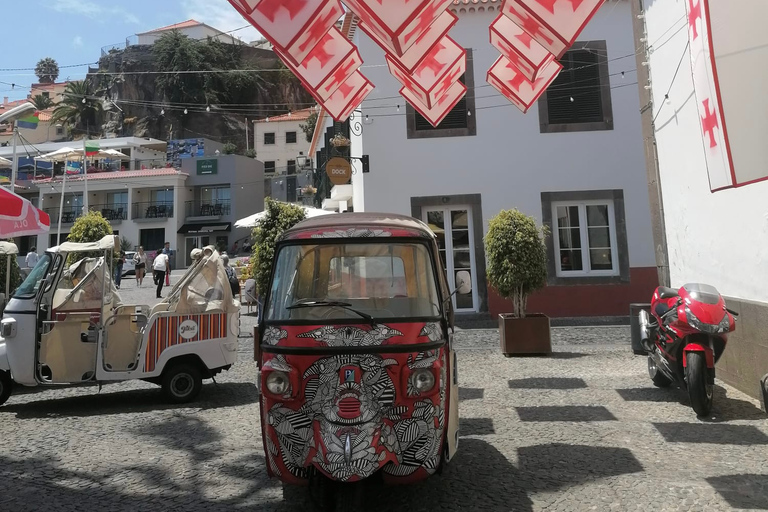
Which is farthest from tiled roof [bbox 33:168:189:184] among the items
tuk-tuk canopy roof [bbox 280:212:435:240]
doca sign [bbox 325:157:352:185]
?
tuk-tuk canopy roof [bbox 280:212:435:240]

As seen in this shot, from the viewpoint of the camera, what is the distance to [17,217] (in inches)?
253

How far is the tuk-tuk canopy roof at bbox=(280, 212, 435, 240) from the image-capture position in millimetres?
4055

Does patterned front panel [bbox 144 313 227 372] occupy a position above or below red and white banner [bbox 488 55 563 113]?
below

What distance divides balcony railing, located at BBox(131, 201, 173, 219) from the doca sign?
1454 inches

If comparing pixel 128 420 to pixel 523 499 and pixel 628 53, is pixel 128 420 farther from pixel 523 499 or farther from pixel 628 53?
pixel 628 53

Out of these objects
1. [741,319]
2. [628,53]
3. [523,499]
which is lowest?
[523,499]

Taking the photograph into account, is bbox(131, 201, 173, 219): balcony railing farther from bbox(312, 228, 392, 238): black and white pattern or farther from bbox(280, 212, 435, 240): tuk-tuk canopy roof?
bbox(312, 228, 392, 238): black and white pattern

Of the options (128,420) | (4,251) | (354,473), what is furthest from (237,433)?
(4,251)

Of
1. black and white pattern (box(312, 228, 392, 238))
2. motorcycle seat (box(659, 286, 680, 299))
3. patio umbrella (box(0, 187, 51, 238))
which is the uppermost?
patio umbrella (box(0, 187, 51, 238))

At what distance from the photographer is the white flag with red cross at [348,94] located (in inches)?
290

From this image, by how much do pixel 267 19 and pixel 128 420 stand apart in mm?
4586

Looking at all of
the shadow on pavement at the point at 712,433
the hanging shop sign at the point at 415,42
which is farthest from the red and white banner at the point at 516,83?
the shadow on pavement at the point at 712,433

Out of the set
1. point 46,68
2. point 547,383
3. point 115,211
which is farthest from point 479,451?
point 46,68

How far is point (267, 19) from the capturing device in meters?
5.19
